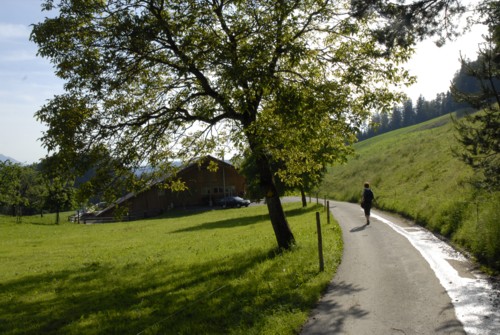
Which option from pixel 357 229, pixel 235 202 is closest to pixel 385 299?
pixel 357 229

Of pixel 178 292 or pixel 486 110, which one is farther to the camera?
pixel 486 110

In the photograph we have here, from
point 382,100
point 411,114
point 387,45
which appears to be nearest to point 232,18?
point 387,45

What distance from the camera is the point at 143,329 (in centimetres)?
769

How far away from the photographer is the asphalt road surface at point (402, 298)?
21.0 ft

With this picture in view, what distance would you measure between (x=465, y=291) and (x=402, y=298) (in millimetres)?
1233

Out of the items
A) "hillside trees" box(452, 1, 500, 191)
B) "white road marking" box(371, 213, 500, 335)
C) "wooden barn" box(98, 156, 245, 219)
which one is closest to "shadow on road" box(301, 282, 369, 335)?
"white road marking" box(371, 213, 500, 335)

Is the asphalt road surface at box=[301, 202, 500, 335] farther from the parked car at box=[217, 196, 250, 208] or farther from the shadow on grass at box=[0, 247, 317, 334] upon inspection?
the parked car at box=[217, 196, 250, 208]

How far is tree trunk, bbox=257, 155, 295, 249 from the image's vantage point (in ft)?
43.4

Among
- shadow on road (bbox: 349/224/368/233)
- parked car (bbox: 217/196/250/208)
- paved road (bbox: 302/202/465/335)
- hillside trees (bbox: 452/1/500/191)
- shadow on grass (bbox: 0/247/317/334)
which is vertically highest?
hillside trees (bbox: 452/1/500/191)

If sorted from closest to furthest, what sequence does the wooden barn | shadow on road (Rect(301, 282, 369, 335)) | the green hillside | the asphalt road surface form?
1. the asphalt road surface
2. shadow on road (Rect(301, 282, 369, 335))
3. the green hillside
4. the wooden barn

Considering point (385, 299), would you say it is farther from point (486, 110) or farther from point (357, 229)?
point (357, 229)

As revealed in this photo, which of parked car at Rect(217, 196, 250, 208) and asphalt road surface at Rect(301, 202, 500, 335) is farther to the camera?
parked car at Rect(217, 196, 250, 208)

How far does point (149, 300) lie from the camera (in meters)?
9.73

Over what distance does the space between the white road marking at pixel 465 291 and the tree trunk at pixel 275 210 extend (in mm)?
3951
